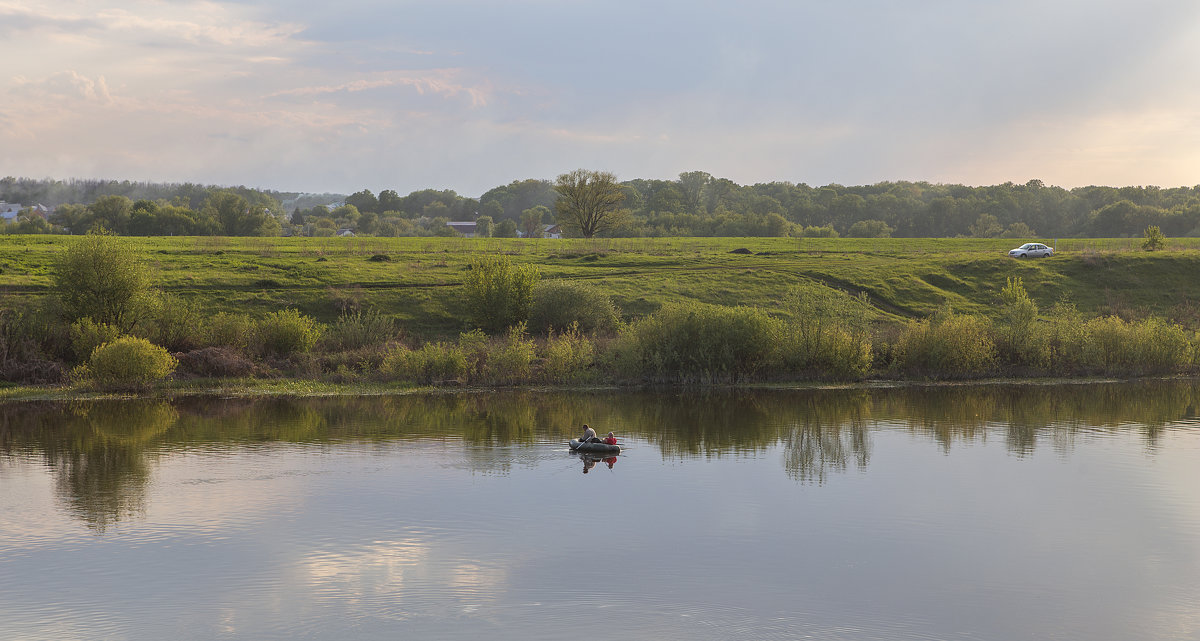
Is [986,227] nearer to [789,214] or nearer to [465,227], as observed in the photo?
[789,214]

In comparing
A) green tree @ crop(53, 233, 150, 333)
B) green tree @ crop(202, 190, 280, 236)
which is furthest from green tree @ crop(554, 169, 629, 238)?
green tree @ crop(53, 233, 150, 333)

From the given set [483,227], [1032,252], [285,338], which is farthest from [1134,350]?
[483,227]

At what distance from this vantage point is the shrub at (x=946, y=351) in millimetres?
49875

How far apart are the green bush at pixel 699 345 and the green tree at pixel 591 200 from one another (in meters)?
68.3

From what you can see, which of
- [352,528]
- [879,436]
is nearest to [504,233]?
[879,436]

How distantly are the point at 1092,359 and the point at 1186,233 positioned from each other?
97.0 metres

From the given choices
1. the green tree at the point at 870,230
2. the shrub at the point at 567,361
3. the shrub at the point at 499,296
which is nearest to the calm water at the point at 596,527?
the shrub at the point at 567,361

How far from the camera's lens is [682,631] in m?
17.0

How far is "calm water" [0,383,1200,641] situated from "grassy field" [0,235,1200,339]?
22591mm

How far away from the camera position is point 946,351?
50000mm

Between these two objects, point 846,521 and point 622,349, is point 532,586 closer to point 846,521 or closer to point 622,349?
point 846,521

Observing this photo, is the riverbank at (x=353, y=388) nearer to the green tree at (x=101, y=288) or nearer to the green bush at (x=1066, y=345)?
the green bush at (x=1066, y=345)

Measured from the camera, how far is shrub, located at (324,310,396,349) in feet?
170

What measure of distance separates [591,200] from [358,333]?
66.5 meters
